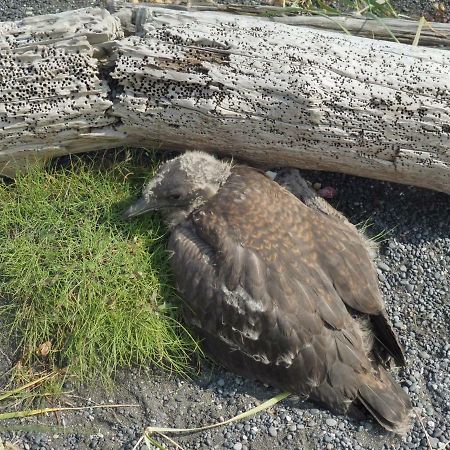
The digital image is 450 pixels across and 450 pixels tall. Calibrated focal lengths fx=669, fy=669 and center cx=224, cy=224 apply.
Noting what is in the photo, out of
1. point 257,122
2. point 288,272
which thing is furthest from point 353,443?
point 257,122

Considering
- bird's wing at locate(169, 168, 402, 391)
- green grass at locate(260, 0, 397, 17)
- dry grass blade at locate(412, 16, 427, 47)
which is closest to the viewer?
bird's wing at locate(169, 168, 402, 391)

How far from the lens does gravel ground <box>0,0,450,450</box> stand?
3621 millimetres

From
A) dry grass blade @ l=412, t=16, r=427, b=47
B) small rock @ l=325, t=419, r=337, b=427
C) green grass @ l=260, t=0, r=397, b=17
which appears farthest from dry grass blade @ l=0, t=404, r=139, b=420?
dry grass blade @ l=412, t=16, r=427, b=47

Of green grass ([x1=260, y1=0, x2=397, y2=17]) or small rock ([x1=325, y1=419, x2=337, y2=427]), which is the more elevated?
green grass ([x1=260, y1=0, x2=397, y2=17])

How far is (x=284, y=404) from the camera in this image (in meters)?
3.73

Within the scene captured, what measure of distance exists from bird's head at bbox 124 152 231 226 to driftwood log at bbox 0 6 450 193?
199 millimetres

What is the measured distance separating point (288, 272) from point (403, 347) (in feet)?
3.06

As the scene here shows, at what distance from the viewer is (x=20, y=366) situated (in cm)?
375

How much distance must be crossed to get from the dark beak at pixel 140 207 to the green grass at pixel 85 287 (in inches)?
5.1

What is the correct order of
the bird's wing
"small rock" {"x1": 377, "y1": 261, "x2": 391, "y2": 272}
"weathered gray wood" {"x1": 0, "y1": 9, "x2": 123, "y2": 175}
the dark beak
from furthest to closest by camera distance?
1. "small rock" {"x1": 377, "y1": 261, "x2": 391, "y2": 272}
2. the dark beak
3. "weathered gray wood" {"x1": 0, "y1": 9, "x2": 123, "y2": 175}
4. the bird's wing

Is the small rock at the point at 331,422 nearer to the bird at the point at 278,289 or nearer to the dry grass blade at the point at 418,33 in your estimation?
the bird at the point at 278,289

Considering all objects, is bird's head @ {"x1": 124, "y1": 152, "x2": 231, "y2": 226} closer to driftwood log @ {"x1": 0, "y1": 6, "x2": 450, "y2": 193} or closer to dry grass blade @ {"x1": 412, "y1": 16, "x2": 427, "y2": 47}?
driftwood log @ {"x1": 0, "y1": 6, "x2": 450, "y2": 193}

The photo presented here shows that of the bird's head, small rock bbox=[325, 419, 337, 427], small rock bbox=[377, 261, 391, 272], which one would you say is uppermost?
the bird's head

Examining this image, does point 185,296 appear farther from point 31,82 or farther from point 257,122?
point 31,82
